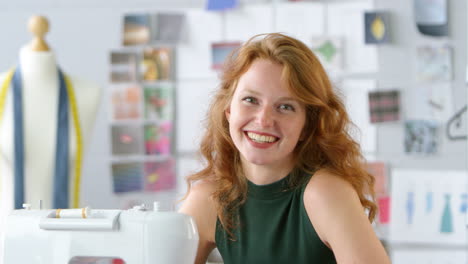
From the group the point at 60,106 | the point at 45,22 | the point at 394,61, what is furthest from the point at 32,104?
the point at 394,61

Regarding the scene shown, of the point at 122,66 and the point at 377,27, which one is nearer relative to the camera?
the point at 377,27

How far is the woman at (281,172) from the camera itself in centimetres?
125

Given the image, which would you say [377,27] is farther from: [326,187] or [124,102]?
[326,187]

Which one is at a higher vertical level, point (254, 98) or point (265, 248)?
point (254, 98)

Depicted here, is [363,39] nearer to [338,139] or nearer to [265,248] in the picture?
[338,139]

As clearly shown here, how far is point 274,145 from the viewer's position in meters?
1.28

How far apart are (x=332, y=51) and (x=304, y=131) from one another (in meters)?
1.41

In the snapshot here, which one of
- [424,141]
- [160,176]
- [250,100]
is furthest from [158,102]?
[250,100]

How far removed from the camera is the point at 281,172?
1376 mm

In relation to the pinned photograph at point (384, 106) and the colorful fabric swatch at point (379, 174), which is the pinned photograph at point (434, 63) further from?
the colorful fabric swatch at point (379, 174)

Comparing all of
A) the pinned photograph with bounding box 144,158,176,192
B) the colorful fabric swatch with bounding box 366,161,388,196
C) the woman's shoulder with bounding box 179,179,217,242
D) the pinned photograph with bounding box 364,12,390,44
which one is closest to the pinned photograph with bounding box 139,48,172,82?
the pinned photograph with bounding box 144,158,176,192

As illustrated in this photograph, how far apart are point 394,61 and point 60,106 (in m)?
1.46

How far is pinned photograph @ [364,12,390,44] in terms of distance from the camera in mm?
2674

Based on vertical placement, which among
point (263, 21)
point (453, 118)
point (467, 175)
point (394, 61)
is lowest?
point (467, 175)
